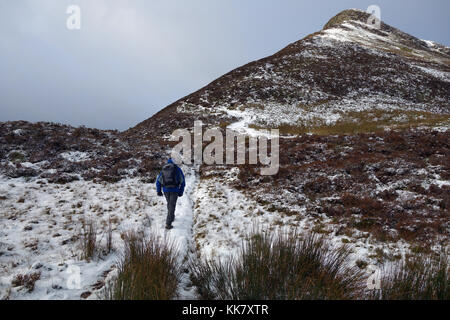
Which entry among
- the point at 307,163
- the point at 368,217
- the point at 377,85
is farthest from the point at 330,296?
the point at 377,85

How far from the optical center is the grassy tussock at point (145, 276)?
305 cm

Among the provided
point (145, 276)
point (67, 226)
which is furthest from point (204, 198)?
point (145, 276)

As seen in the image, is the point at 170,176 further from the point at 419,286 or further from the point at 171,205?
the point at 419,286

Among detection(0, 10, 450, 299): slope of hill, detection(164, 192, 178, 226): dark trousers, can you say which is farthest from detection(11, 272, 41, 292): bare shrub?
detection(164, 192, 178, 226): dark trousers

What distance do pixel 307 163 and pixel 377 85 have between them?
32416 mm

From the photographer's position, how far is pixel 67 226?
7.12m

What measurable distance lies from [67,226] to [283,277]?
7.04m

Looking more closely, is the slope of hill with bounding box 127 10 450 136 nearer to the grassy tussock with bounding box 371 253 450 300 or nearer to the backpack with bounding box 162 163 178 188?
the backpack with bounding box 162 163 178 188

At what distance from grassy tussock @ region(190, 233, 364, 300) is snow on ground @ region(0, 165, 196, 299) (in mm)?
952

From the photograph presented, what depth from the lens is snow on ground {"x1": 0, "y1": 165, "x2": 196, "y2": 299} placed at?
4.46m

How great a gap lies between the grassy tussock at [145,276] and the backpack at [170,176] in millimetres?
3406

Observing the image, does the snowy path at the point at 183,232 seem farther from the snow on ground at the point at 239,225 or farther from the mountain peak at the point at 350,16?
the mountain peak at the point at 350,16

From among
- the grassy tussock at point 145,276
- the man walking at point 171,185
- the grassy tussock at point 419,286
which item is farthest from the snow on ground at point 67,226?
the grassy tussock at point 419,286
